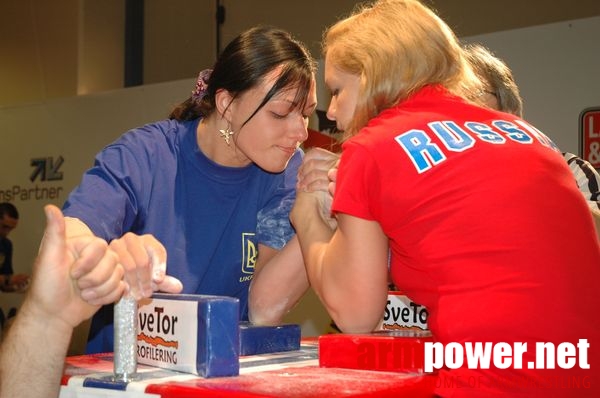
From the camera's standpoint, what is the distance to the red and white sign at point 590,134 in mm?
3072

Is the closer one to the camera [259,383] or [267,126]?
[259,383]

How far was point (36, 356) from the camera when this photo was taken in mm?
970

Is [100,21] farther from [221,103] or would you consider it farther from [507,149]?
[507,149]

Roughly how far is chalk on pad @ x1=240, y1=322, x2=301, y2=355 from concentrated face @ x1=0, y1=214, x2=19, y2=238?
3967 millimetres

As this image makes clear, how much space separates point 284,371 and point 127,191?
22.8 inches

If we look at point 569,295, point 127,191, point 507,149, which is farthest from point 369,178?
point 127,191

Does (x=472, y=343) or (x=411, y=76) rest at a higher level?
(x=411, y=76)

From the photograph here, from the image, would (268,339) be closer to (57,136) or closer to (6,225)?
(57,136)

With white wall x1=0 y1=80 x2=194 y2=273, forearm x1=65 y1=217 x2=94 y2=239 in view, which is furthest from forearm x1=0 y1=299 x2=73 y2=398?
white wall x1=0 y1=80 x2=194 y2=273

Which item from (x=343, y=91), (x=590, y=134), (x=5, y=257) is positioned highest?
(x=590, y=134)

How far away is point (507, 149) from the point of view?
0.99 m

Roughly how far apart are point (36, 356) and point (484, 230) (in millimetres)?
570

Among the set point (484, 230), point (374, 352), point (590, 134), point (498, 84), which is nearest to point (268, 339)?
point (374, 352)

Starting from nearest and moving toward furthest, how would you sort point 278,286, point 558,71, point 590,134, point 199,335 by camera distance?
point 199,335, point 278,286, point 590,134, point 558,71
